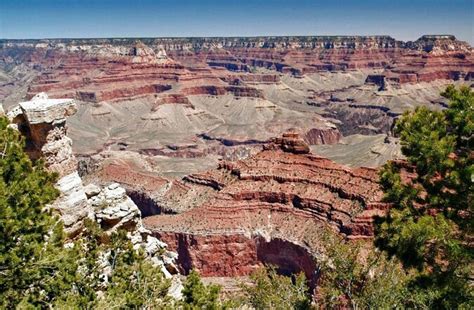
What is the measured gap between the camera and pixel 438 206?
2369 cm

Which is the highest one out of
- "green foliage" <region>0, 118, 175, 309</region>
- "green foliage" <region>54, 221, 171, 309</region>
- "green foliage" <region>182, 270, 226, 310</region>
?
"green foliage" <region>0, 118, 175, 309</region>

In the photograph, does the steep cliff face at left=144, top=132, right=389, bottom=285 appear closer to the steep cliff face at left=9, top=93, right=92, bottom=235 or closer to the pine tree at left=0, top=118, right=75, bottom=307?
the steep cliff face at left=9, top=93, right=92, bottom=235

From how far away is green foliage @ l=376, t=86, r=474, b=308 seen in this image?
21922mm

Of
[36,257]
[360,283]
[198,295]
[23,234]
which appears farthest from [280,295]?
[23,234]

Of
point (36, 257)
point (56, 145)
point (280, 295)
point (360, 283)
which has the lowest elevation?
point (280, 295)

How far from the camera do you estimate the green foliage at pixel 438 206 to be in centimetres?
2192

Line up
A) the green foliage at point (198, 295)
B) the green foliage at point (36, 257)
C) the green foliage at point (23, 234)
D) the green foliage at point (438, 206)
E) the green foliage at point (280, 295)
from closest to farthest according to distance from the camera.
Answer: the green foliage at point (23, 234) → the green foliage at point (36, 257) → the green foliage at point (198, 295) → the green foliage at point (438, 206) → the green foliage at point (280, 295)

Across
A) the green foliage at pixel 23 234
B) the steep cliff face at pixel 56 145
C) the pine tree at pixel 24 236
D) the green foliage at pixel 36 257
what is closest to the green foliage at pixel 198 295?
the green foliage at pixel 36 257

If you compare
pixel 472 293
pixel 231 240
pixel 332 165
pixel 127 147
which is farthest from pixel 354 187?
pixel 127 147

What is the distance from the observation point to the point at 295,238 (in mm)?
60688

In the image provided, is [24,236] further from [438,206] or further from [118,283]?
[438,206]

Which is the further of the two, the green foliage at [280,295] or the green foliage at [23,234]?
the green foliage at [280,295]

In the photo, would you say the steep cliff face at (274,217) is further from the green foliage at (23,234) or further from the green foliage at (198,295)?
the green foliage at (23,234)

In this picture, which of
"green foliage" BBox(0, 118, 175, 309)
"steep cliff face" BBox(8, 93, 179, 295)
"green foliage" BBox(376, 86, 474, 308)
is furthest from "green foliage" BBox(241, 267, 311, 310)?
"green foliage" BBox(0, 118, 175, 309)
